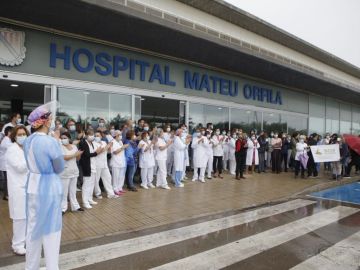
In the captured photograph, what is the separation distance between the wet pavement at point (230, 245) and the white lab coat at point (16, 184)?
704mm

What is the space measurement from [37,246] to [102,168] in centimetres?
492

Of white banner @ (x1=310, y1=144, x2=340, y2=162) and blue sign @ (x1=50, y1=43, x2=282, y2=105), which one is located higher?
blue sign @ (x1=50, y1=43, x2=282, y2=105)

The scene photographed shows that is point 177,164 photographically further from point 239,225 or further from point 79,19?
point 79,19

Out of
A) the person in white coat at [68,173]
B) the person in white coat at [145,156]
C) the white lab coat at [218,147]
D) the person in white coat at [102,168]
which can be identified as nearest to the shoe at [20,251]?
the person in white coat at [68,173]

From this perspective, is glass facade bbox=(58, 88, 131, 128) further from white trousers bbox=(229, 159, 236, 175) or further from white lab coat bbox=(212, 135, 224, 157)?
white trousers bbox=(229, 159, 236, 175)

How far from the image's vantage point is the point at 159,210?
7.90 meters

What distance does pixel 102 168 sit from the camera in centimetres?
858

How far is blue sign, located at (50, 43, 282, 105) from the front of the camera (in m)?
11.2

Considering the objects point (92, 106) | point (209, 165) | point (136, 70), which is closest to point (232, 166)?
point (209, 165)

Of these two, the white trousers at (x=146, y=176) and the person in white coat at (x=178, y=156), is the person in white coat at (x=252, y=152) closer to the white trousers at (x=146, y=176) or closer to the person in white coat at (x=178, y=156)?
the person in white coat at (x=178, y=156)

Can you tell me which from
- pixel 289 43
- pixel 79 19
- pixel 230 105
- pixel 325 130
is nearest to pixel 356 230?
pixel 79 19

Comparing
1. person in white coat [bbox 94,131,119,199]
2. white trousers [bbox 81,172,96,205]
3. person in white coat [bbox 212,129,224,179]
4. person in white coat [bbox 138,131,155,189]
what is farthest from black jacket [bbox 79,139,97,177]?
person in white coat [bbox 212,129,224,179]

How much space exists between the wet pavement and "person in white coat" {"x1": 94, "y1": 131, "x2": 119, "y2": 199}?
2.69 meters

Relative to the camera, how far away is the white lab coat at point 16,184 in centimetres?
490
